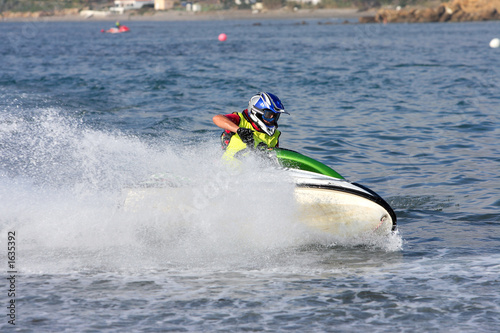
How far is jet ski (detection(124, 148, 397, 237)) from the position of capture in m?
7.55

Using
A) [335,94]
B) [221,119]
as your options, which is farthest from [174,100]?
[221,119]

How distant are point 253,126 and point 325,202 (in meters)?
1.44

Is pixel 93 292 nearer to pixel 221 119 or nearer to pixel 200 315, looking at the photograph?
pixel 200 315

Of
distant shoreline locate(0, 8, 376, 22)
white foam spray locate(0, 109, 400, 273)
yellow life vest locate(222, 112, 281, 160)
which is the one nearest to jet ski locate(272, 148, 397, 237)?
white foam spray locate(0, 109, 400, 273)

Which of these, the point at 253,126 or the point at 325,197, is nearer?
the point at 325,197

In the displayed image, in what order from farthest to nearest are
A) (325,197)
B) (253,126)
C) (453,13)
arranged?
(453,13) → (253,126) → (325,197)

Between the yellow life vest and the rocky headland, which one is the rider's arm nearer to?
the yellow life vest

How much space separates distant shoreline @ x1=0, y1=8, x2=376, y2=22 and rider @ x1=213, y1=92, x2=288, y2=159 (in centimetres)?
13296

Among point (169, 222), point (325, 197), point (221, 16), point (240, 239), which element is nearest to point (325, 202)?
point (325, 197)

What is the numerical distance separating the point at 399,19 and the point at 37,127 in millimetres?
94667

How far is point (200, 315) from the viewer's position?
5609 mm

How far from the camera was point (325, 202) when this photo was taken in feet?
24.8

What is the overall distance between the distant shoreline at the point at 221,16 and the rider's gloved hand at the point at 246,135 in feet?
437

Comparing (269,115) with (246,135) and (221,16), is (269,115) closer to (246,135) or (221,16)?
(246,135)
